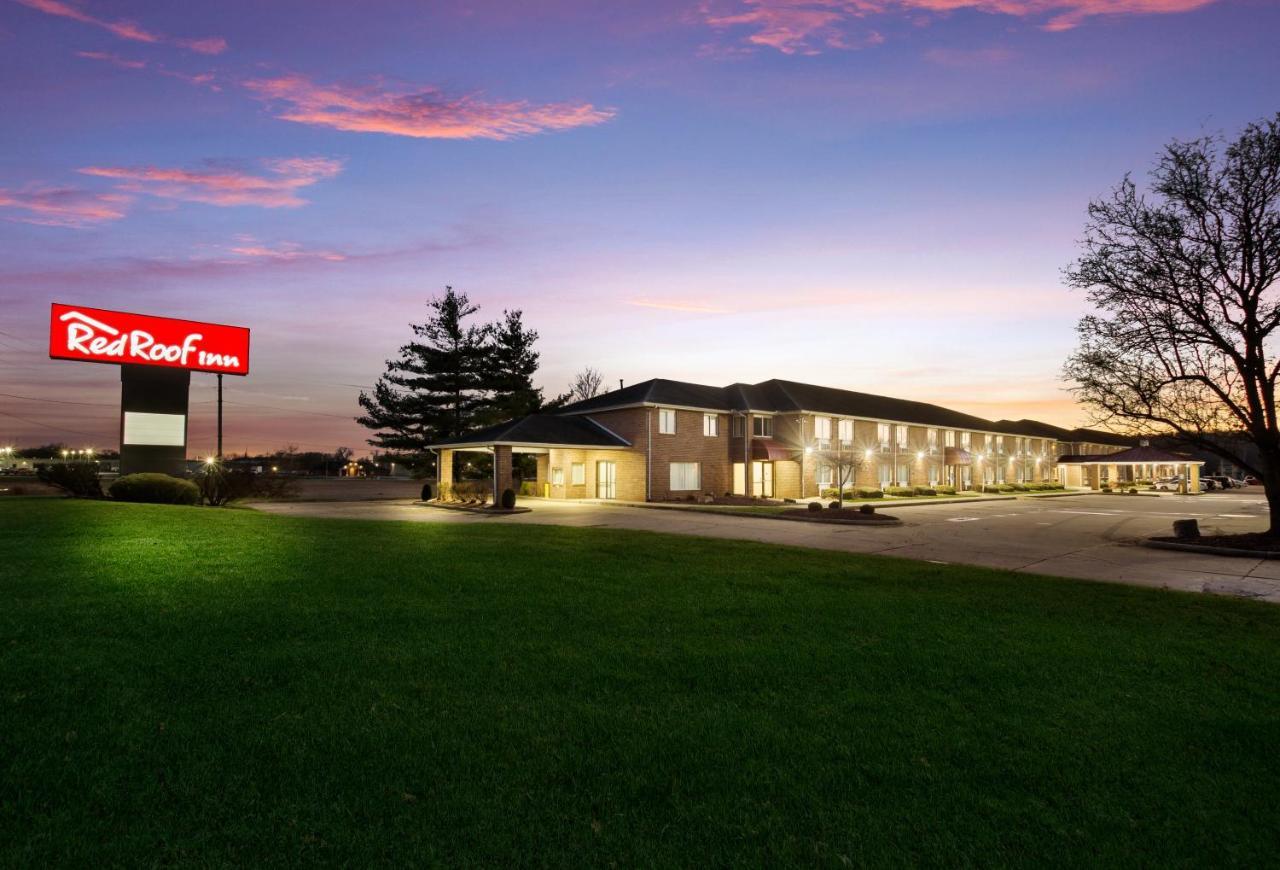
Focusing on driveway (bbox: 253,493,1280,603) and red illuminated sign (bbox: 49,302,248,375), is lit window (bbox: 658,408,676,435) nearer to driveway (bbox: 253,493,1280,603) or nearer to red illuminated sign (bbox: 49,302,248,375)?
driveway (bbox: 253,493,1280,603)

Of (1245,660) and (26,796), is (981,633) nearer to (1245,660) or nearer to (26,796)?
(1245,660)

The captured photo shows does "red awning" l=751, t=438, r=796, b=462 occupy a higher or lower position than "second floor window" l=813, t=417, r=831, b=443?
lower

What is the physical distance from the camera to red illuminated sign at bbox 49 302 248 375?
2339 centimetres

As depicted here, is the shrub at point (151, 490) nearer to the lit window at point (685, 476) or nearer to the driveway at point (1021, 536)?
the driveway at point (1021, 536)

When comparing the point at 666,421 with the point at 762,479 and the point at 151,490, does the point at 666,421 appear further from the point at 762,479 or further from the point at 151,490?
the point at 151,490

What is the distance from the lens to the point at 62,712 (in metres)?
4.47

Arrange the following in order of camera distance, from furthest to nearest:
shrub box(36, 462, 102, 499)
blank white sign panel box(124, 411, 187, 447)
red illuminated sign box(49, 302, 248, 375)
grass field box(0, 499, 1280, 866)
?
blank white sign panel box(124, 411, 187, 447), red illuminated sign box(49, 302, 248, 375), shrub box(36, 462, 102, 499), grass field box(0, 499, 1280, 866)

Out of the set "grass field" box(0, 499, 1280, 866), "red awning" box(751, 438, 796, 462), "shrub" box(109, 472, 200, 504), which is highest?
"red awning" box(751, 438, 796, 462)

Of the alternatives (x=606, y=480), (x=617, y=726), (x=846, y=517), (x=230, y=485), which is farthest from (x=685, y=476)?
(x=617, y=726)

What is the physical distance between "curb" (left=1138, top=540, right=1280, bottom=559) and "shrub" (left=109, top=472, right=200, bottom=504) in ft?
93.3

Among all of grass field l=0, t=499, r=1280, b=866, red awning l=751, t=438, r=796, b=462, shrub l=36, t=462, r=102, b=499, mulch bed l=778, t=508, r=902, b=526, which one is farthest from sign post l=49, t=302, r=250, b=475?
red awning l=751, t=438, r=796, b=462

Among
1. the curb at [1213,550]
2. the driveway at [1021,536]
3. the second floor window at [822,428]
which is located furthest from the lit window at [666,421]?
the curb at [1213,550]

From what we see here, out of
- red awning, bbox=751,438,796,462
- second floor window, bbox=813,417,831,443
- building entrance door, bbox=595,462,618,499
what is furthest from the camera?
second floor window, bbox=813,417,831,443

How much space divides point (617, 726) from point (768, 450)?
34.3 meters
